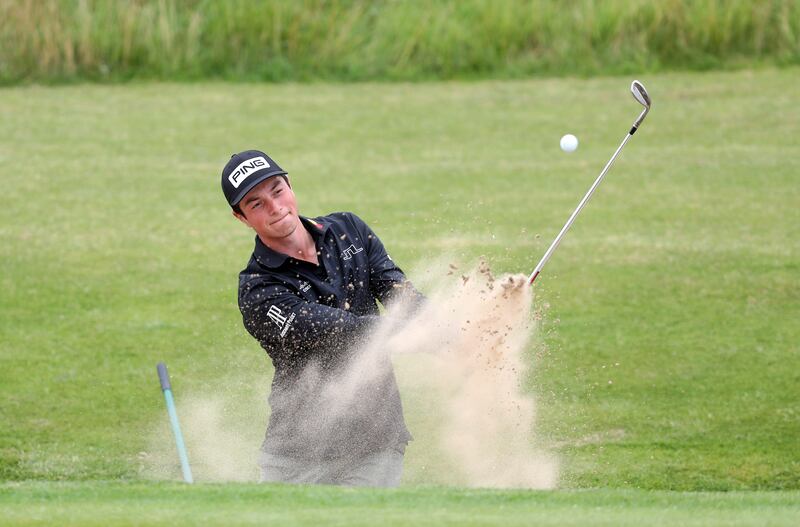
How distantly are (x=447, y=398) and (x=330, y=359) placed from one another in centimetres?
175

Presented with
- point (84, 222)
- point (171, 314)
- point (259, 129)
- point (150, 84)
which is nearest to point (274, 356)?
point (171, 314)

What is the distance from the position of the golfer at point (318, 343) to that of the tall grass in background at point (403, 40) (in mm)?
10950

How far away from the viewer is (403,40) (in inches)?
643

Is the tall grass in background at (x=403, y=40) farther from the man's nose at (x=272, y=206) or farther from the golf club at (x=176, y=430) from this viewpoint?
the man's nose at (x=272, y=206)

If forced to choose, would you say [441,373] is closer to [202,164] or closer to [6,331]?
[6,331]

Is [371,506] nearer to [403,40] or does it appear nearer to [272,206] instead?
[272,206]

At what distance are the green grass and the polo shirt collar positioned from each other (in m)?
1.01

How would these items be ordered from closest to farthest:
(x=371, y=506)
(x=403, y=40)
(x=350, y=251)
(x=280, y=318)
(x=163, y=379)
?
(x=371, y=506)
(x=280, y=318)
(x=350, y=251)
(x=163, y=379)
(x=403, y=40)

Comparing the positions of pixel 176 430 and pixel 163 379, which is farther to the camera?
pixel 163 379

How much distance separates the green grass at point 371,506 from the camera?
3977 millimetres

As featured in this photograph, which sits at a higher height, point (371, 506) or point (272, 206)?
point (272, 206)

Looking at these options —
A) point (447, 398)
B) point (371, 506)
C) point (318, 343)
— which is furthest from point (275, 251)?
point (447, 398)

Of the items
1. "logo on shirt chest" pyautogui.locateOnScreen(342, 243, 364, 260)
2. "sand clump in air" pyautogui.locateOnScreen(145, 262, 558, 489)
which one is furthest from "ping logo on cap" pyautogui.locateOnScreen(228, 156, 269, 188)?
"sand clump in air" pyautogui.locateOnScreen(145, 262, 558, 489)

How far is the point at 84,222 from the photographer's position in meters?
11.1
